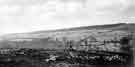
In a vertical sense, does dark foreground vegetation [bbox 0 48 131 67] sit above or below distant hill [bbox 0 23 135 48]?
below

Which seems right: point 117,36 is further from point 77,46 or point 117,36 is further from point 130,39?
point 77,46

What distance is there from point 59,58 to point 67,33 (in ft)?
1.47

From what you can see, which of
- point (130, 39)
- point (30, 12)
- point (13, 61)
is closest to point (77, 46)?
point (130, 39)

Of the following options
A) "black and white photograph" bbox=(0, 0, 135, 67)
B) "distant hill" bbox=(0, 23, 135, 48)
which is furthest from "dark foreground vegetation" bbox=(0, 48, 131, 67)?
"distant hill" bbox=(0, 23, 135, 48)

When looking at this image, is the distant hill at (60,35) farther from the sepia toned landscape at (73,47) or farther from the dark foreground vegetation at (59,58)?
the dark foreground vegetation at (59,58)

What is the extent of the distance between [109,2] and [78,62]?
1093mm

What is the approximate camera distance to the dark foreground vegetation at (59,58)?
96.0 inches

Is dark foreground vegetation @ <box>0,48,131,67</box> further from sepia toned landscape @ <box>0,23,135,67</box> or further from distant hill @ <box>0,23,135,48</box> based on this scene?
distant hill @ <box>0,23,135,48</box>

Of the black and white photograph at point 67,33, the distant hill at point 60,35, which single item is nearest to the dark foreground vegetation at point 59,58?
the black and white photograph at point 67,33

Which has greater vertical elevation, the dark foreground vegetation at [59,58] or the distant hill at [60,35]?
the distant hill at [60,35]

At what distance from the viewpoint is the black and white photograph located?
2449mm

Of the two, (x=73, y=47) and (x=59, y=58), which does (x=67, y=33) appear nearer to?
(x=73, y=47)

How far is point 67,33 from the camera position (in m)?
2.71

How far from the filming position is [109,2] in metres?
2.52
